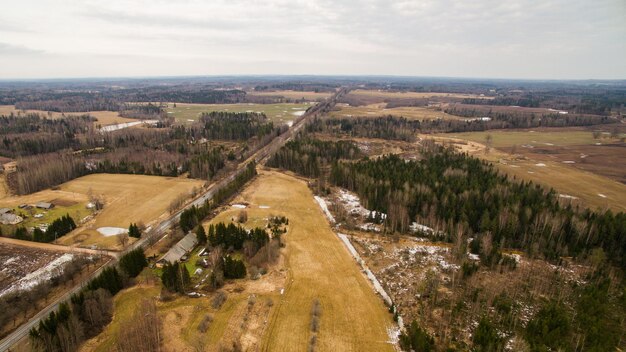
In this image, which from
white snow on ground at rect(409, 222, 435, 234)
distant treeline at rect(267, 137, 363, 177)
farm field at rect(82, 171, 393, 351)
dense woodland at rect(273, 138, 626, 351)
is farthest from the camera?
distant treeline at rect(267, 137, 363, 177)

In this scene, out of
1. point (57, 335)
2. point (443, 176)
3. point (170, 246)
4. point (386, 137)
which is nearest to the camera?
point (57, 335)

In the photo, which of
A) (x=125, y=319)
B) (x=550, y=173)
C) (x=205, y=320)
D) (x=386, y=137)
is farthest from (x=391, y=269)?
(x=386, y=137)

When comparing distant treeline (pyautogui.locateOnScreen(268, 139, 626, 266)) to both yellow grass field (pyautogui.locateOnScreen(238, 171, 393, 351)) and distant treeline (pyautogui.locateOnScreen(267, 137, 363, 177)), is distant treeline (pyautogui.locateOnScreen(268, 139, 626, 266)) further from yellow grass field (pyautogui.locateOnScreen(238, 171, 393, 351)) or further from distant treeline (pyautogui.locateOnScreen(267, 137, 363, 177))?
yellow grass field (pyautogui.locateOnScreen(238, 171, 393, 351))

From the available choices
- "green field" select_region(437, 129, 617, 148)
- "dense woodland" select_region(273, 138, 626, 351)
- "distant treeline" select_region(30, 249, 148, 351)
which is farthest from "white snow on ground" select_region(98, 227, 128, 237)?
"green field" select_region(437, 129, 617, 148)

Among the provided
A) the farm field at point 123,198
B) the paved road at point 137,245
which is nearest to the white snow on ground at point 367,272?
the paved road at point 137,245

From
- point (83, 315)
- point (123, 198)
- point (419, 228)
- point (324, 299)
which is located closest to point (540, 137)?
point (419, 228)

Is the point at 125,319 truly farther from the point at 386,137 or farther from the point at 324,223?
the point at 386,137

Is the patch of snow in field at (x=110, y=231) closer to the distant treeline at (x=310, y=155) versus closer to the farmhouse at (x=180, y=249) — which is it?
the farmhouse at (x=180, y=249)
